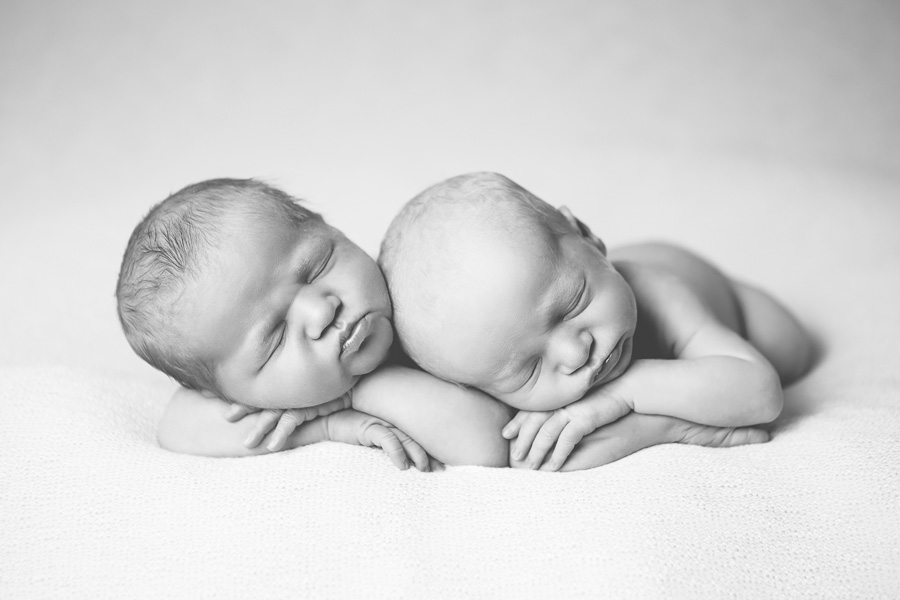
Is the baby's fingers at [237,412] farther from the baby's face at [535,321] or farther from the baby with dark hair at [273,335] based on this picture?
the baby's face at [535,321]

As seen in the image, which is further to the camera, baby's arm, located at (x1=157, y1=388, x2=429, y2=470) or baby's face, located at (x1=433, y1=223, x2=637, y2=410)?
baby's arm, located at (x1=157, y1=388, x2=429, y2=470)

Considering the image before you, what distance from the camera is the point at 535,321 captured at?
52.4 inches

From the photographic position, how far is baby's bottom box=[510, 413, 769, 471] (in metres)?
1.42

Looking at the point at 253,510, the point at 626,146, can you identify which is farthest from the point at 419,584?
the point at 626,146

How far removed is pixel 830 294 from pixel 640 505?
1346 millimetres

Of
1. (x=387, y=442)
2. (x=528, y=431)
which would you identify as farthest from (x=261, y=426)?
(x=528, y=431)

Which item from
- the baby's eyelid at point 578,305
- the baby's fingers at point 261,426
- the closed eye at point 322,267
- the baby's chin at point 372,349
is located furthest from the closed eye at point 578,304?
the baby's fingers at point 261,426

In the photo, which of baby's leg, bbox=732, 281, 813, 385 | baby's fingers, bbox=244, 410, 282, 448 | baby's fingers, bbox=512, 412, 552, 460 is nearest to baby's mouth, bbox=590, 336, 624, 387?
baby's fingers, bbox=512, 412, 552, 460

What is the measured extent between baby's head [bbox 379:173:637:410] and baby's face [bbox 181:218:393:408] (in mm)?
86

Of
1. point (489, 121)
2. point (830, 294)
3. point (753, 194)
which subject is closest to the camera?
point (830, 294)

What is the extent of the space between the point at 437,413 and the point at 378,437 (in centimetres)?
11

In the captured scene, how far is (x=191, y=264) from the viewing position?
4.25 feet

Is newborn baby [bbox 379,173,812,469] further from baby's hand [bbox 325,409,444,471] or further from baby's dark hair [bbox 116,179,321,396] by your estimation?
baby's dark hair [bbox 116,179,321,396]

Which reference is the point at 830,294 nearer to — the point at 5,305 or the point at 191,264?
the point at 191,264
